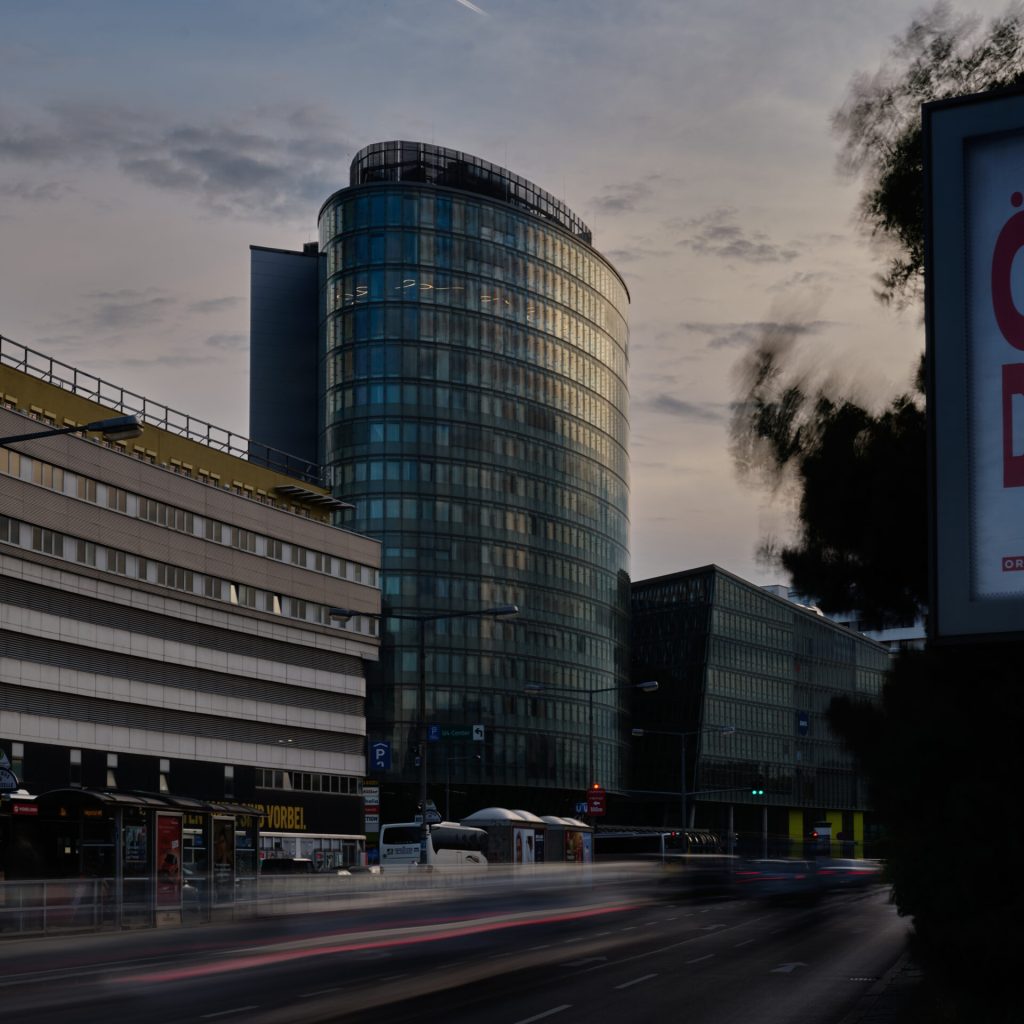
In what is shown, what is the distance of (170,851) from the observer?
45.9 meters

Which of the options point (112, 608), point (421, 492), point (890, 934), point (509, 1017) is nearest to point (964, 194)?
point (509, 1017)

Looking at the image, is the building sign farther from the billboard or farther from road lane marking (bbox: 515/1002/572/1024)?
the billboard

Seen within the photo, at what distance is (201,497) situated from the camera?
86.1m

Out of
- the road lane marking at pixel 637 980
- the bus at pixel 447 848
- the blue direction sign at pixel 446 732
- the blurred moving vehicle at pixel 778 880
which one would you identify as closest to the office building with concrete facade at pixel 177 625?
the bus at pixel 447 848

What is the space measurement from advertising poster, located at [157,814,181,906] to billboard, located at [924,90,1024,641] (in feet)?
107

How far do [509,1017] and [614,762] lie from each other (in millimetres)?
128089

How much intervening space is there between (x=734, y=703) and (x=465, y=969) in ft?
419

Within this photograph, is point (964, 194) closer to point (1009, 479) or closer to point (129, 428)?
point (1009, 479)

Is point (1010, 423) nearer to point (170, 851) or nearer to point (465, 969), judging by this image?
point (465, 969)

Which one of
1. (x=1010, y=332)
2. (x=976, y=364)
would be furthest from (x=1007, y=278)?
(x=976, y=364)

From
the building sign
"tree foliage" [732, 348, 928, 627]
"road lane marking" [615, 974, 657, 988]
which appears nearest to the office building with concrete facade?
the building sign

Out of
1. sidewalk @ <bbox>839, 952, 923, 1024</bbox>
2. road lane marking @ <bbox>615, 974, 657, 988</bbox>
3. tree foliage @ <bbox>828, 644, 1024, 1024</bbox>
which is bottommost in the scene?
road lane marking @ <bbox>615, 974, 657, 988</bbox>

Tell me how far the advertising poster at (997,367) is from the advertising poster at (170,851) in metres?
32.6

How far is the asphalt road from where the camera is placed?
68.0 ft
